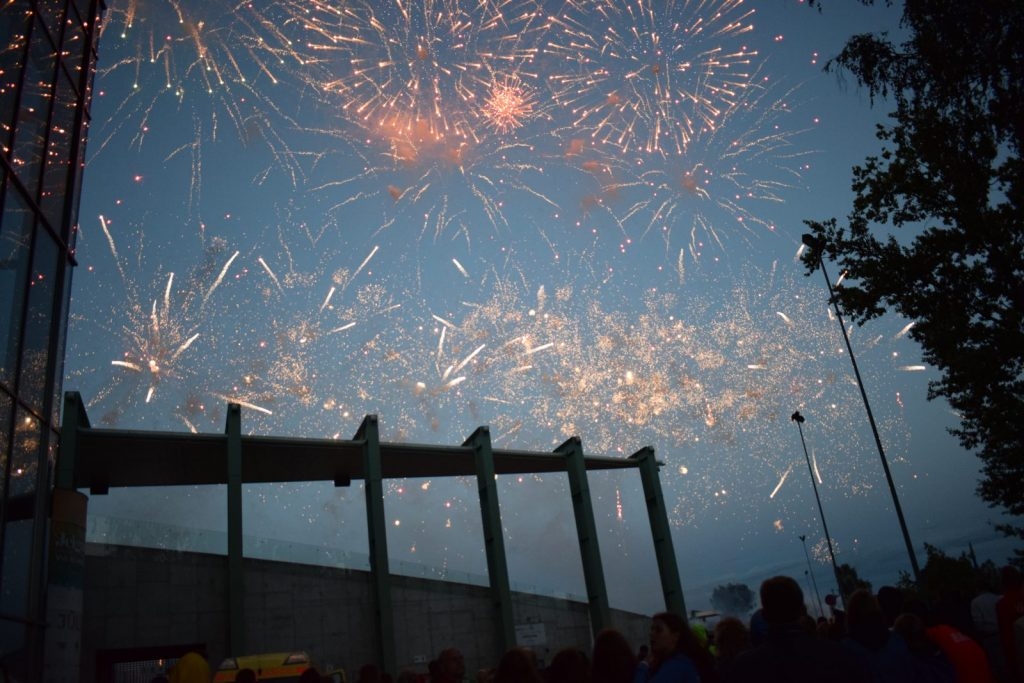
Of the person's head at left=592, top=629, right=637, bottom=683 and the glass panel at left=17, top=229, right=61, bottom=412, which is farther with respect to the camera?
→ the glass panel at left=17, top=229, right=61, bottom=412

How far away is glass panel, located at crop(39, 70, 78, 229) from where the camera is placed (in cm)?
1168

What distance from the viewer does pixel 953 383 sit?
22781mm

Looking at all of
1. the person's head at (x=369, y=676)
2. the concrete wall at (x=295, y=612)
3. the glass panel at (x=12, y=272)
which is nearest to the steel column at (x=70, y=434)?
the concrete wall at (x=295, y=612)

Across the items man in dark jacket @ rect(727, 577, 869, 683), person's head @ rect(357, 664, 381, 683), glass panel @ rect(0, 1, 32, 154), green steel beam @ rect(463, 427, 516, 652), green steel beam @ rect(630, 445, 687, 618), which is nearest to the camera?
man in dark jacket @ rect(727, 577, 869, 683)

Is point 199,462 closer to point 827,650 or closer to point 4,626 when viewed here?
point 4,626

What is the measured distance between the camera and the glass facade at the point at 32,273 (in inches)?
396

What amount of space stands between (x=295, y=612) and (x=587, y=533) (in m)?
12.4

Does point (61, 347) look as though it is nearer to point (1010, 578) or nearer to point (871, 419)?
point (1010, 578)

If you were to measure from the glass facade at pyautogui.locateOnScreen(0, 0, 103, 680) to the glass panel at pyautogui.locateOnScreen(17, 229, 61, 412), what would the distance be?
Answer: 0.05 feet

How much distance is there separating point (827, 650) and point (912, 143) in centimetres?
2117

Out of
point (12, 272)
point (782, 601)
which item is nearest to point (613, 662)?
point (782, 601)


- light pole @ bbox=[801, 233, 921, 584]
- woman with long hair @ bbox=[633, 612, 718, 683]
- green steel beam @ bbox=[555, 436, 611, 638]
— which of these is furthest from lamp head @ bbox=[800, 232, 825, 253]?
woman with long hair @ bbox=[633, 612, 718, 683]

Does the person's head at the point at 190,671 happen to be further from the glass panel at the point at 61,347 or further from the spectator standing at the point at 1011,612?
the spectator standing at the point at 1011,612

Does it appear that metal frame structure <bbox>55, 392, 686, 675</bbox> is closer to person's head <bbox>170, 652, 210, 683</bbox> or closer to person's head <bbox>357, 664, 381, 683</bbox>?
person's head <bbox>170, 652, 210, 683</bbox>
